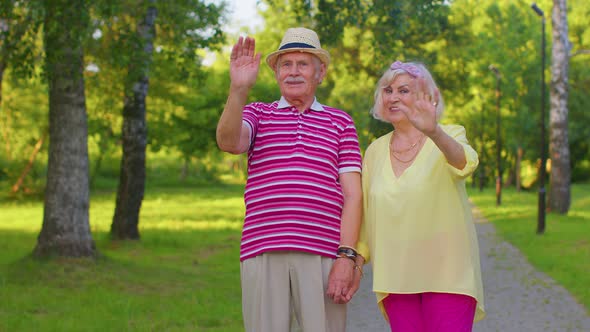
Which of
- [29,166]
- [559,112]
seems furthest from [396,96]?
[29,166]

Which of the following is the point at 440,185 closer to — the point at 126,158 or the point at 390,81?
the point at 390,81

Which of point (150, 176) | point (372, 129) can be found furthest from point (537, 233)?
point (150, 176)

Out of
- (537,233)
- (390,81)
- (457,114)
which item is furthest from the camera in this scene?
(457,114)

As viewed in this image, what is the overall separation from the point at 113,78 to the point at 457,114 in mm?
40019

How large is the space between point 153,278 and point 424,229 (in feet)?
28.6

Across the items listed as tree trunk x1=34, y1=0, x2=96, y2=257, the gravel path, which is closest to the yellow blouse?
the gravel path

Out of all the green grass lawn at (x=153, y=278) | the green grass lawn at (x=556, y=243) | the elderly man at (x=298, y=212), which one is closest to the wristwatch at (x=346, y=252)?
the elderly man at (x=298, y=212)

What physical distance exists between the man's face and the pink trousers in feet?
3.62

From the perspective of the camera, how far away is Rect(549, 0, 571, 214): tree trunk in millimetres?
24719

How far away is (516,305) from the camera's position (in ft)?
→ 32.9

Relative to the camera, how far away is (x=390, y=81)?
4191 mm

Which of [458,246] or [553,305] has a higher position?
[458,246]

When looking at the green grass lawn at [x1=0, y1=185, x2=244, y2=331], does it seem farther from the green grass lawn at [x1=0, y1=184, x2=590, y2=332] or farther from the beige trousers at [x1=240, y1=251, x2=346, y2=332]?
the beige trousers at [x1=240, y1=251, x2=346, y2=332]

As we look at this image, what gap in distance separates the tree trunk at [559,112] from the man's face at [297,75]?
22215mm
